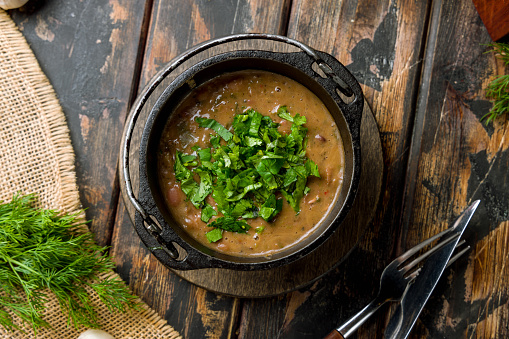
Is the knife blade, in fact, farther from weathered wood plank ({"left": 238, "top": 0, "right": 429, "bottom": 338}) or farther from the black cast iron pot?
the black cast iron pot

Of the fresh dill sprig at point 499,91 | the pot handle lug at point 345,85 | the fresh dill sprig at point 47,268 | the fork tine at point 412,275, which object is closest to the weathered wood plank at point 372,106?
the fork tine at point 412,275

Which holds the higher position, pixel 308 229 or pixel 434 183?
pixel 434 183

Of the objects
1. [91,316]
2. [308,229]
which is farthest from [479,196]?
[91,316]

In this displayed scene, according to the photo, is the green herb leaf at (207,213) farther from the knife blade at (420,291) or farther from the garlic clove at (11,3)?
the garlic clove at (11,3)

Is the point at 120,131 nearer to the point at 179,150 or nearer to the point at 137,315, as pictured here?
the point at 179,150

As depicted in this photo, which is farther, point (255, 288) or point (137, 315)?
point (137, 315)

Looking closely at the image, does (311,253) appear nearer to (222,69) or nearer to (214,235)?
(214,235)
